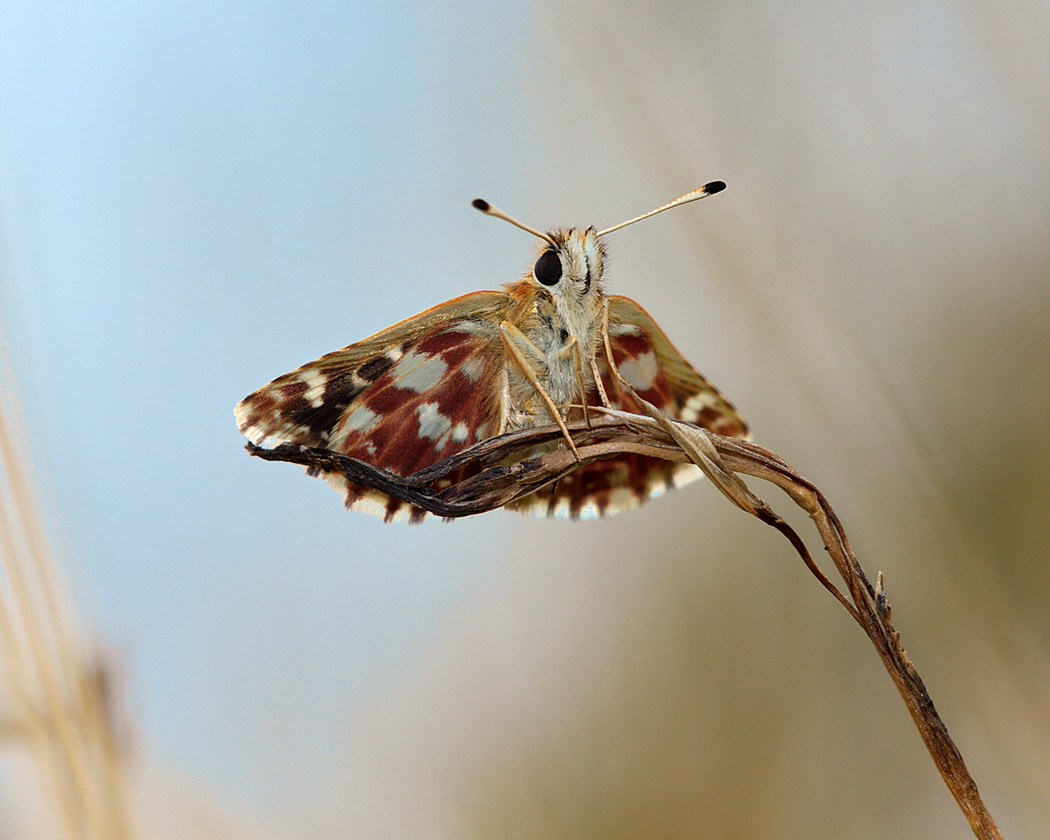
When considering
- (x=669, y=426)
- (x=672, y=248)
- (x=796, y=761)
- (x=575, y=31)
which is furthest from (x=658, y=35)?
(x=796, y=761)

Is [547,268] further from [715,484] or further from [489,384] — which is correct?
[715,484]

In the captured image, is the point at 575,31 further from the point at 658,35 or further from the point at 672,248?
the point at 672,248

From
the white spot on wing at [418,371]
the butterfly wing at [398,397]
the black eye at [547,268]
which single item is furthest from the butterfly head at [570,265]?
the white spot on wing at [418,371]

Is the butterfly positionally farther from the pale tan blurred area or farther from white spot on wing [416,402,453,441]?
the pale tan blurred area

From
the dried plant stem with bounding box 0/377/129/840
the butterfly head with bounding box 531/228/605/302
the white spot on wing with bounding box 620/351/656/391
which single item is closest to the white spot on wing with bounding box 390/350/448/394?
the butterfly head with bounding box 531/228/605/302

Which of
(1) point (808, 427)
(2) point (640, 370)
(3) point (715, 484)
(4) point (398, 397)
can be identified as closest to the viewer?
(3) point (715, 484)

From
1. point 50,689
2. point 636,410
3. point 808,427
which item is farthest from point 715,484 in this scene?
point 808,427
